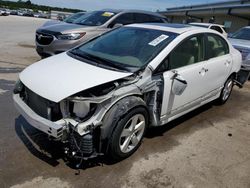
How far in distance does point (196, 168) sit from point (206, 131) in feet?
4.06

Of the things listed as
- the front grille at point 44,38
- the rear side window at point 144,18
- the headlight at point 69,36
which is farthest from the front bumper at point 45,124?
the rear side window at point 144,18

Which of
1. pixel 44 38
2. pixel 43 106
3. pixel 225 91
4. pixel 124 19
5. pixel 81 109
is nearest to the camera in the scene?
pixel 81 109

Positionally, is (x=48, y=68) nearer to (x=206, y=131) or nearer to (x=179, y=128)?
(x=179, y=128)

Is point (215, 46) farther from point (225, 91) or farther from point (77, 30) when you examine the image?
point (77, 30)

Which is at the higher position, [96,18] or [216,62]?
[96,18]

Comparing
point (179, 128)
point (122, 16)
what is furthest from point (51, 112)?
point (122, 16)

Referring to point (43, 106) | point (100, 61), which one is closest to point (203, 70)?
point (100, 61)

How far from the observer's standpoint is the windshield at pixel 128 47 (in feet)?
12.4

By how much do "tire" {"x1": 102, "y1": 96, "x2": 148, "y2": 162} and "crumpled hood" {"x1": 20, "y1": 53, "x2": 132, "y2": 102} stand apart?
0.34m

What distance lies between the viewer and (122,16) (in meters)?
9.22

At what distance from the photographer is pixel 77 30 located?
8.03 m

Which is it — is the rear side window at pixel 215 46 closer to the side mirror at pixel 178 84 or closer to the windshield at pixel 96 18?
the side mirror at pixel 178 84

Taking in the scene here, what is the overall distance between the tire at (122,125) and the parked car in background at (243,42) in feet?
19.3

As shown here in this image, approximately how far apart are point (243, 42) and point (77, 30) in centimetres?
525
